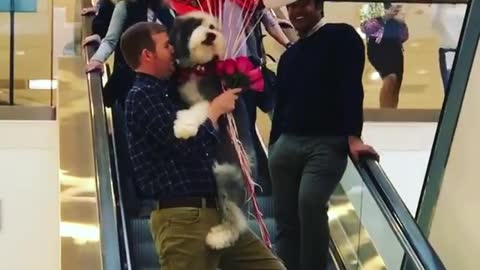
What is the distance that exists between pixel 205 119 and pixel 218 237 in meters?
0.42

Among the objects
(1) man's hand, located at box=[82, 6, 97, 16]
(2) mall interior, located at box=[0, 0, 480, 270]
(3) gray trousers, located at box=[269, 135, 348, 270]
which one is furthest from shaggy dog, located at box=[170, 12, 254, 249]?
(1) man's hand, located at box=[82, 6, 97, 16]

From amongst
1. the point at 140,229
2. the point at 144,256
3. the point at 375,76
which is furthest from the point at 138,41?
the point at 375,76

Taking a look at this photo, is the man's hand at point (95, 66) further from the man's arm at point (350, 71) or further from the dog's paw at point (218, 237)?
the dog's paw at point (218, 237)

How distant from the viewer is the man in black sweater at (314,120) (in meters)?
4.34

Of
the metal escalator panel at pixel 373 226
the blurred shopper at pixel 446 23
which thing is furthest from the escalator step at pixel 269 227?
the blurred shopper at pixel 446 23

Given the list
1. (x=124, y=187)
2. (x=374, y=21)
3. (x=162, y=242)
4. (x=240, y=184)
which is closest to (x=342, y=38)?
(x=240, y=184)

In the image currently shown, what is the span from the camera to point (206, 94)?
3.78 m

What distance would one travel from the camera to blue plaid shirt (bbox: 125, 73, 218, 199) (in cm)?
354

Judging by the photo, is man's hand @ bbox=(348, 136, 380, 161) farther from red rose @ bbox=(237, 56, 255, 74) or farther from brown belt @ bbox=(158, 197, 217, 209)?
brown belt @ bbox=(158, 197, 217, 209)

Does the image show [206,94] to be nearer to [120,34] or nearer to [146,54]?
[146,54]

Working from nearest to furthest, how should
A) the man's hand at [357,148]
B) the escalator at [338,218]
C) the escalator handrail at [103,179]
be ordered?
the escalator handrail at [103,179] → the escalator at [338,218] → the man's hand at [357,148]

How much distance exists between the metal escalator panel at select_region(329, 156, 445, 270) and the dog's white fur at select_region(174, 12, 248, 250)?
0.73 metres

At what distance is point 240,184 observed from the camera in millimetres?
3820

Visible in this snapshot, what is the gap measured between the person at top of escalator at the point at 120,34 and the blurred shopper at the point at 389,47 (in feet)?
9.77
